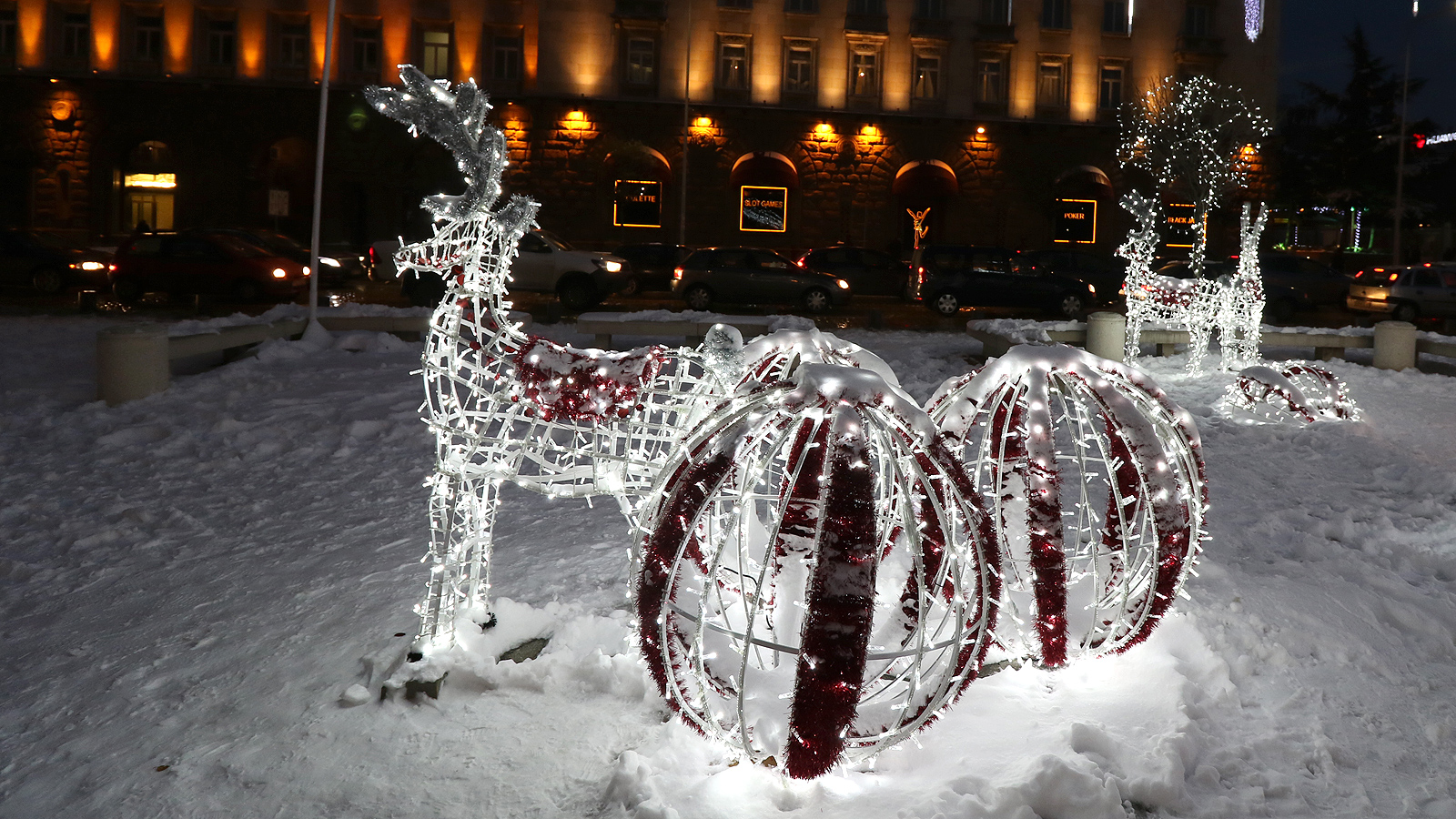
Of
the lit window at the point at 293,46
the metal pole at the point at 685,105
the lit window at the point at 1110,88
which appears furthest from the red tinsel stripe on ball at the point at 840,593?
the lit window at the point at 1110,88

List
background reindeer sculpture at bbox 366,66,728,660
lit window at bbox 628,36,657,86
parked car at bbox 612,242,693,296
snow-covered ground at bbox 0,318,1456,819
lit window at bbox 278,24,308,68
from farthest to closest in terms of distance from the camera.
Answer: lit window at bbox 628,36,657,86 < lit window at bbox 278,24,308,68 < parked car at bbox 612,242,693,296 < background reindeer sculpture at bbox 366,66,728,660 < snow-covered ground at bbox 0,318,1456,819

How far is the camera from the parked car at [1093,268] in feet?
82.1

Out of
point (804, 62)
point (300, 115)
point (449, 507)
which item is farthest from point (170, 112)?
point (449, 507)

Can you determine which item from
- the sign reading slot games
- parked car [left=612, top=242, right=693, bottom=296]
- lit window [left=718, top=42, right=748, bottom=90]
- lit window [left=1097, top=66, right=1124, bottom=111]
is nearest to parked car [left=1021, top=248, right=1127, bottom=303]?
parked car [left=612, top=242, right=693, bottom=296]

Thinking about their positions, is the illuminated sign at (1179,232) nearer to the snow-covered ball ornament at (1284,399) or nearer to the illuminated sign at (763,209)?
the illuminated sign at (763,209)

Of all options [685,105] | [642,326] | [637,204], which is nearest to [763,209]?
[637,204]

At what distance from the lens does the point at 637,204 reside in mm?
34000

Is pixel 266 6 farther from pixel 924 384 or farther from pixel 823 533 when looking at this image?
pixel 823 533

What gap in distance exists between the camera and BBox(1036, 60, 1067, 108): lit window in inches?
1390

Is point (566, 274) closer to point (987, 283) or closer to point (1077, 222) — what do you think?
point (987, 283)

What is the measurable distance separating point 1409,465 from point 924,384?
4.64 meters

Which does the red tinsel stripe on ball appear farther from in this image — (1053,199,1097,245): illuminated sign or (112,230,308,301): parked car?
(1053,199,1097,245): illuminated sign

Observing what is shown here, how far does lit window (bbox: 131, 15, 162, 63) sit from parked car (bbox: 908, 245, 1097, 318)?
918 inches

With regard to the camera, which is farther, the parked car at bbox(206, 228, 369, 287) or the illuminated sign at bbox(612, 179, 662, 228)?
the illuminated sign at bbox(612, 179, 662, 228)
